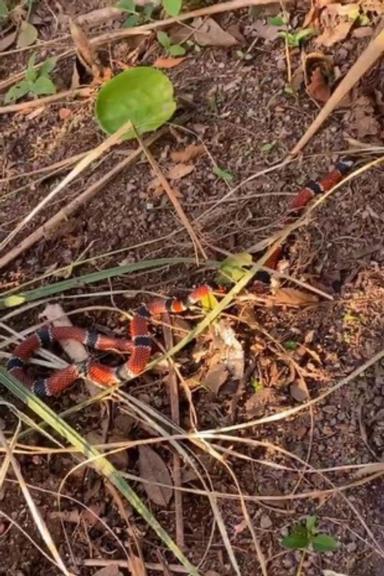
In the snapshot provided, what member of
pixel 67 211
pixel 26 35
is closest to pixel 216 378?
pixel 67 211

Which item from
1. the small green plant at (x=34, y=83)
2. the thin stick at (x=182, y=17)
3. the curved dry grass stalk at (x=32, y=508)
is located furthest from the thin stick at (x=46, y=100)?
the curved dry grass stalk at (x=32, y=508)

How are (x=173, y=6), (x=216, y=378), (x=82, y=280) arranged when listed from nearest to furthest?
(x=216, y=378), (x=82, y=280), (x=173, y=6)

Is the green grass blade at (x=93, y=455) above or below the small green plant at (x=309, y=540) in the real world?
above

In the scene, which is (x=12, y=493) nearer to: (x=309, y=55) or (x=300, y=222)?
(x=300, y=222)

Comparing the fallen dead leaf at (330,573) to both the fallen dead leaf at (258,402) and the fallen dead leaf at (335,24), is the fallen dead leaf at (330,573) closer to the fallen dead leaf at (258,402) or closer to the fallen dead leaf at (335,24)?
the fallen dead leaf at (258,402)

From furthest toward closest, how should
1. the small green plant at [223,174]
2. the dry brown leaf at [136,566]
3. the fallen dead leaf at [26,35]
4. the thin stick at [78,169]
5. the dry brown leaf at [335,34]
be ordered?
the fallen dead leaf at [26,35] < the dry brown leaf at [335,34] < the small green plant at [223,174] < the thin stick at [78,169] < the dry brown leaf at [136,566]

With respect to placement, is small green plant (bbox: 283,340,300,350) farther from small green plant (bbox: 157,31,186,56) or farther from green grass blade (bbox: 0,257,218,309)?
small green plant (bbox: 157,31,186,56)

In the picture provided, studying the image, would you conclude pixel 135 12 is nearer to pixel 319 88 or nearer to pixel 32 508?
pixel 319 88
